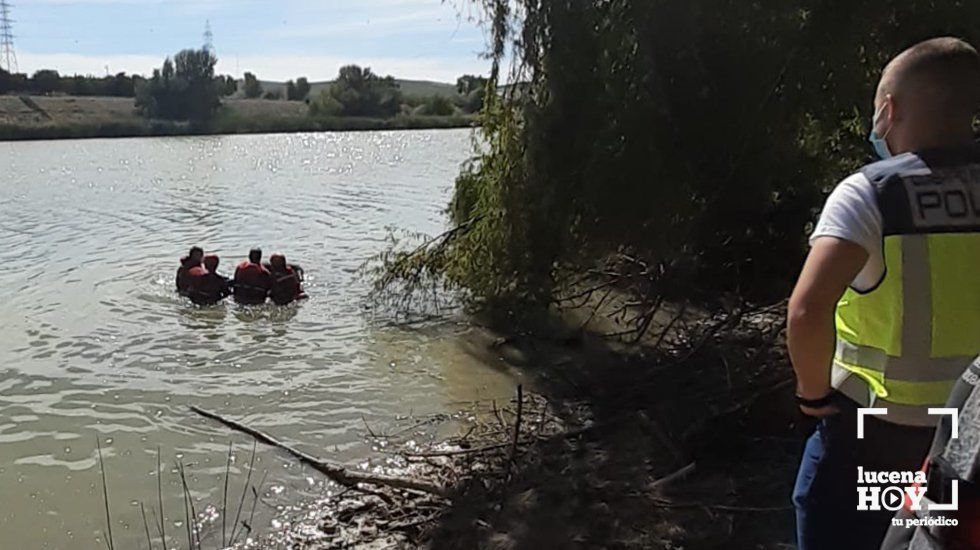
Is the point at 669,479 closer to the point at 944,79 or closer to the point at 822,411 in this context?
the point at 822,411

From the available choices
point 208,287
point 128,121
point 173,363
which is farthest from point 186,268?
point 128,121

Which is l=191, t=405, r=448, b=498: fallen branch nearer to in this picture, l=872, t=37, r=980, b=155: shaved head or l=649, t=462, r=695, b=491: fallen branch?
l=649, t=462, r=695, b=491: fallen branch

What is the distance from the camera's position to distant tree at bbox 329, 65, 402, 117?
72.9 metres

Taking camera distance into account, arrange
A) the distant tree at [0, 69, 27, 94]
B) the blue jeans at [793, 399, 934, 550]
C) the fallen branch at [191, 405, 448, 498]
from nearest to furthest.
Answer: the blue jeans at [793, 399, 934, 550] < the fallen branch at [191, 405, 448, 498] < the distant tree at [0, 69, 27, 94]

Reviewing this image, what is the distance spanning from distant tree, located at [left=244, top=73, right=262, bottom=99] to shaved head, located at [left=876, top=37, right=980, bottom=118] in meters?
101

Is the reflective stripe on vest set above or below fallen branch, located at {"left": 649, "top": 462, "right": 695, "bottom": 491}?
above

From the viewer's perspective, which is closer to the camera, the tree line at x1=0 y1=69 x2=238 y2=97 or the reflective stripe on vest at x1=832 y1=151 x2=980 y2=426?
the reflective stripe on vest at x1=832 y1=151 x2=980 y2=426

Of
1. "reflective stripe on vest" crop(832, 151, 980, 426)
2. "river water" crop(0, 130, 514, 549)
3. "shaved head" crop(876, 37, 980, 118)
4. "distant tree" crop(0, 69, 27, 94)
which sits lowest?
"river water" crop(0, 130, 514, 549)

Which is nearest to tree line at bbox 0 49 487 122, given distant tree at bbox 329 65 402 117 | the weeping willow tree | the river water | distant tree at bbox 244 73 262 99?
distant tree at bbox 329 65 402 117

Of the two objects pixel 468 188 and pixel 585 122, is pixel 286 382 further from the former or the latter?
pixel 585 122

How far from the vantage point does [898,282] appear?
232cm

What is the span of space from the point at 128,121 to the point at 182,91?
5.63 metres

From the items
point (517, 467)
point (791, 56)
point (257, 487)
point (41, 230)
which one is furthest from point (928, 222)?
point (41, 230)

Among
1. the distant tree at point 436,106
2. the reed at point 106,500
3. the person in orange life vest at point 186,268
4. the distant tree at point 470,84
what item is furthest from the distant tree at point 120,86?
the reed at point 106,500
